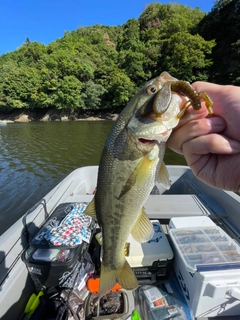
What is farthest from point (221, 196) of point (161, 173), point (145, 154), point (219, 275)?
point (145, 154)

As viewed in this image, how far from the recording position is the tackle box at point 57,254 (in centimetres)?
236

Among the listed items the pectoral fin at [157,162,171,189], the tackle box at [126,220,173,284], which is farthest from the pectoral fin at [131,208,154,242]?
the tackle box at [126,220,173,284]

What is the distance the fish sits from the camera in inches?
45.5

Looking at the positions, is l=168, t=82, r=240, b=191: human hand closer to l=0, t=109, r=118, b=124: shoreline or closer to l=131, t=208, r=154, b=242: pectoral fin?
l=131, t=208, r=154, b=242: pectoral fin

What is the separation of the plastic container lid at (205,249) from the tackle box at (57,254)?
130 centimetres

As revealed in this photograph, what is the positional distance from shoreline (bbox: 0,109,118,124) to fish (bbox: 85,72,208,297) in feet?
121

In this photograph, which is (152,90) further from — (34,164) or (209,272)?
(34,164)

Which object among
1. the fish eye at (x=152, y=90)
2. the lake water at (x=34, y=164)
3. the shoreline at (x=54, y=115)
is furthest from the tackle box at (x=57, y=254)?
the shoreline at (x=54, y=115)

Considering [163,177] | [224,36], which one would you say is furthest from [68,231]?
[224,36]

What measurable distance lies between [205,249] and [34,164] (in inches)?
455

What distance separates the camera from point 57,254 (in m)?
2.45

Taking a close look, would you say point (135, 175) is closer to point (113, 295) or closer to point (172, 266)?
point (113, 295)

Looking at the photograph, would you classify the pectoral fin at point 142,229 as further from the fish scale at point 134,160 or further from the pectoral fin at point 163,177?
the pectoral fin at point 163,177

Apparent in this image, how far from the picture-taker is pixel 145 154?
1.22m
